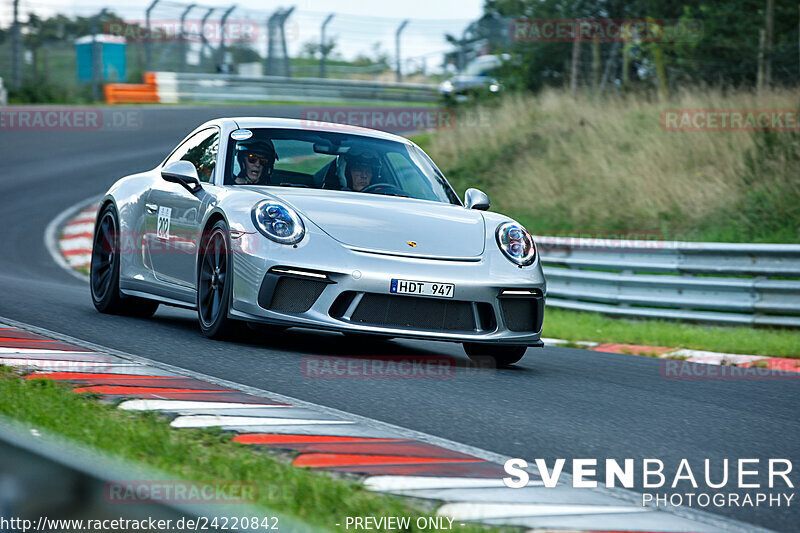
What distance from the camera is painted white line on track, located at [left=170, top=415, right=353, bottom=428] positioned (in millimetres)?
3938

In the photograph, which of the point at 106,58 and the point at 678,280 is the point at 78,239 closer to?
the point at 678,280

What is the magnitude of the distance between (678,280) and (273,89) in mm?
23749

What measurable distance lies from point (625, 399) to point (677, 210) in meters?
9.32

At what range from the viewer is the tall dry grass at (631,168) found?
543 inches

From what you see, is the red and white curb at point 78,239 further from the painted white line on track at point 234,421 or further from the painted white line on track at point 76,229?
the painted white line on track at point 234,421

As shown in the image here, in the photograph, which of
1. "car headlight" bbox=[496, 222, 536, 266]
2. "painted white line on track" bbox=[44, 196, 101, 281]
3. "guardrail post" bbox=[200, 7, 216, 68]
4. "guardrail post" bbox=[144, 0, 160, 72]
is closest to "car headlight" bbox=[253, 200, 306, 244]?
"car headlight" bbox=[496, 222, 536, 266]

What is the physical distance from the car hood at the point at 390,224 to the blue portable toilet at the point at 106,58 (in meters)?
24.8

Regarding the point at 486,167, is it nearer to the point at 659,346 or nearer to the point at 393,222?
the point at 659,346

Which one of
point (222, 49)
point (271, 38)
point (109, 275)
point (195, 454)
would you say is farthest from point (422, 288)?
point (271, 38)

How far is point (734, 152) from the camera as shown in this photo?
1499cm

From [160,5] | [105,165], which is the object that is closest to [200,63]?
[160,5]

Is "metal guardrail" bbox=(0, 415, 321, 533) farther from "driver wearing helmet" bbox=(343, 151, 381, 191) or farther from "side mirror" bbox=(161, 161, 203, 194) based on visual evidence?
"driver wearing helmet" bbox=(343, 151, 381, 191)

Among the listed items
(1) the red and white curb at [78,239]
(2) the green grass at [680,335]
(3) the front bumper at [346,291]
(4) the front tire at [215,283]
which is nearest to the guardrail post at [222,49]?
(1) the red and white curb at [78,239]

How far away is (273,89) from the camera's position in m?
32.7
